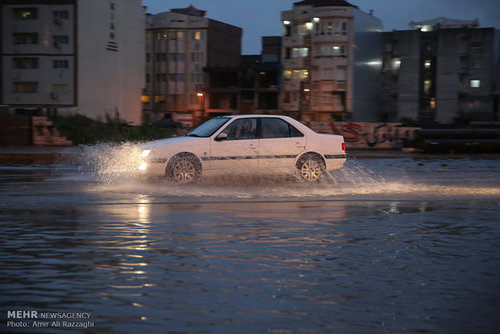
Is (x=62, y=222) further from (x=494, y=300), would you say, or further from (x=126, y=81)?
(x=126, y=81)

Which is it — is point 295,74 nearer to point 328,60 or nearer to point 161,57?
point 328,60

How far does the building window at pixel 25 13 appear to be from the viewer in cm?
6443

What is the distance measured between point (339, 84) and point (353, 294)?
66461mm

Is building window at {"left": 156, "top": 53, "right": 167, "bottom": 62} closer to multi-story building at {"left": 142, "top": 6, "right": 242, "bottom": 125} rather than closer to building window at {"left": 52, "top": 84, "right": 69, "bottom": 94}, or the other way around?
multi-story building at {"left": 142, "top": 6, "right": 242, "bottom": 125}

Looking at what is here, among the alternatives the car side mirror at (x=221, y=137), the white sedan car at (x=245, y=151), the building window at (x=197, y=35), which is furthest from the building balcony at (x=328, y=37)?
the car side mirror at (x=221, y=137)

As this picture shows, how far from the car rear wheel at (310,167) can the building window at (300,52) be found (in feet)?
197

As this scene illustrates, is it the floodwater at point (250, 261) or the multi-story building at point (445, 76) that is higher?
the multi-story building at point (445, 76)

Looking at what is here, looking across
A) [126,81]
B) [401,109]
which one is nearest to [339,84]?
[401,109]

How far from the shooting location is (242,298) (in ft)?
17.1

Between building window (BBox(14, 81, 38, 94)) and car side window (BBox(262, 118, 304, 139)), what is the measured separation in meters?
53.7

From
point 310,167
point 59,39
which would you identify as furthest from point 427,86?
point 310,167

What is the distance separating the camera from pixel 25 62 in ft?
212

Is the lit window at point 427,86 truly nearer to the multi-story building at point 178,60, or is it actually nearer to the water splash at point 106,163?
the multi-story building at point 178,60

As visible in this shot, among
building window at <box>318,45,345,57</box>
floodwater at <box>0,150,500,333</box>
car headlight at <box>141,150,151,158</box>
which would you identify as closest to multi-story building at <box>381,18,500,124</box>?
building window at <box>318,45,345,57</box>
